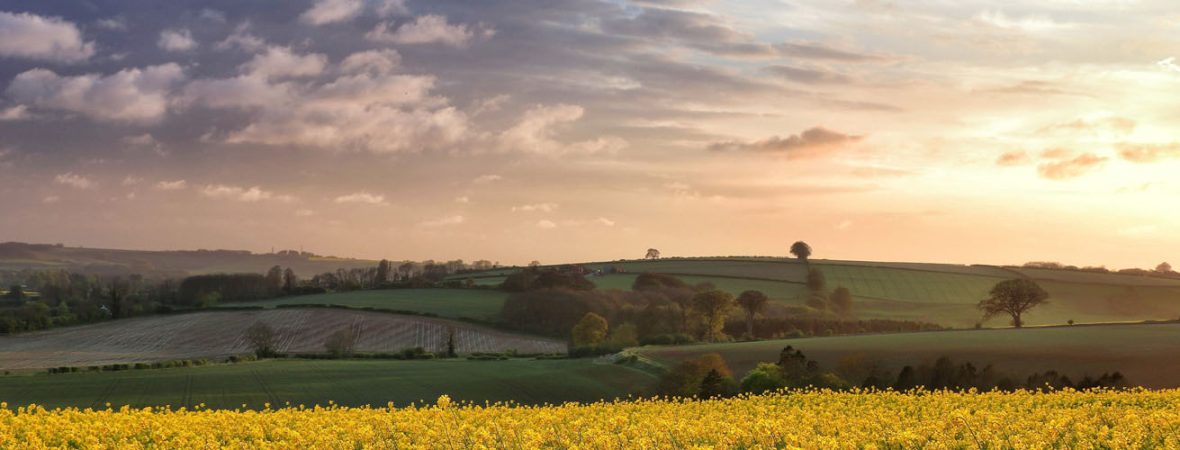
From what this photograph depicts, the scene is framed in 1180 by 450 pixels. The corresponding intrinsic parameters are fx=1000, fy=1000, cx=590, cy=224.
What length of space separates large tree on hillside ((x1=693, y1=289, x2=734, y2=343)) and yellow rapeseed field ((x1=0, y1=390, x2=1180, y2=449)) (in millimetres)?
90746

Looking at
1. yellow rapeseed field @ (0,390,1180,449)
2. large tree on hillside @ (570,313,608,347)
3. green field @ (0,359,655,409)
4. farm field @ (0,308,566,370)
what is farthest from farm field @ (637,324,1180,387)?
yellow rapeseed field @ (0,390,1180,449)

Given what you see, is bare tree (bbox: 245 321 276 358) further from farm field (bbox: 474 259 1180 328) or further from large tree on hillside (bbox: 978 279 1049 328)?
large tree on hillside (bbox: 978 279 1049 328)

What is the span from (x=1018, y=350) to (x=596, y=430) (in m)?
66.2

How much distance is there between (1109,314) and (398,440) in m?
142

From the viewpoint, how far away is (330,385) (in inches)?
2894

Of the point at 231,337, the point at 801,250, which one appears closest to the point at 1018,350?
the point at 231,337

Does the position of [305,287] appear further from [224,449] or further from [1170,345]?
[224,449]

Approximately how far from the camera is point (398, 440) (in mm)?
16062

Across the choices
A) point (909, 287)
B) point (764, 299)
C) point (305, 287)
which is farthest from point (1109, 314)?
point (305, 287)

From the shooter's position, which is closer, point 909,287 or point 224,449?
point 224,449

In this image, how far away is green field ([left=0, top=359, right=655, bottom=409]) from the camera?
216 ft

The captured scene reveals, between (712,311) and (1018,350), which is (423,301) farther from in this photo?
(1018,350)

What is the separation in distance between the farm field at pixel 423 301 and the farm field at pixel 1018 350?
5031 centimetres

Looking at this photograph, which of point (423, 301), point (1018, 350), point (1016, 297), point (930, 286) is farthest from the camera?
point (930, 286)
